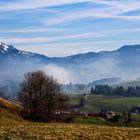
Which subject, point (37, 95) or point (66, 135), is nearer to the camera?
point (66, 135)

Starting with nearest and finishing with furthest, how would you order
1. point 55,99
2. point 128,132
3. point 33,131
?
point 33,131 → point 128,132 → point 55,99

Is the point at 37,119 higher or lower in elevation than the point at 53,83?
lower

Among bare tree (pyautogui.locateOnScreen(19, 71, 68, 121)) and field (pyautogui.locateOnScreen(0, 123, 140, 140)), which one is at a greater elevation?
bare tree (pyautogui.locateOnScreen(19, 71, 68, 121))

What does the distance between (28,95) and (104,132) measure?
62.1 meters

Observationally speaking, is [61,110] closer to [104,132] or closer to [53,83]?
[53,83]

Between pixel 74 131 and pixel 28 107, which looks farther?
pixel 28 107

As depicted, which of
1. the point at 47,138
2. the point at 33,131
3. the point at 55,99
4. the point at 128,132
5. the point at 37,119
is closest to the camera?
the point at 47,138

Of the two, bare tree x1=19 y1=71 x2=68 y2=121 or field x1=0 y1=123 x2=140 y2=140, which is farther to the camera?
bare tree x1=19 y1=71 x2=68 y2=121

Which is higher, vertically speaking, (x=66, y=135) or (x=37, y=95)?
(x=37, y=95)

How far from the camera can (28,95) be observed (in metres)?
106

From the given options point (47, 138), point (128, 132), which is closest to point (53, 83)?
point (128, 132)

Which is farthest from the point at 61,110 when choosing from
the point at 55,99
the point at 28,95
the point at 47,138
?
the point at 47,138

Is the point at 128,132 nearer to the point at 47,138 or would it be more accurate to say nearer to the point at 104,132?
the point at 104,132

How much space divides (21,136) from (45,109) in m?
67.8
